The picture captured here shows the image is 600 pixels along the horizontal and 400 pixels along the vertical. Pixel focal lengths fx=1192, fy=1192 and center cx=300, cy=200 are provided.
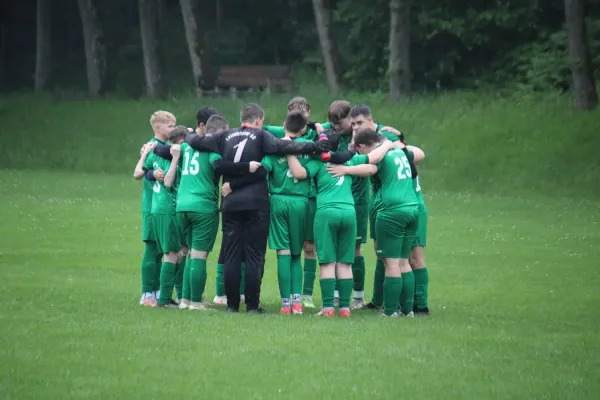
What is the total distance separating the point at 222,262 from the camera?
43.6 ft

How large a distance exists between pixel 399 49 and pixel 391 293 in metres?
26.6

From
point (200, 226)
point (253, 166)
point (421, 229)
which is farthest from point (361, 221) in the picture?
point (200, 226)

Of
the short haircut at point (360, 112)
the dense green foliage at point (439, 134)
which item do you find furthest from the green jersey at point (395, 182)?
the dense green foliage at point (439, 134)

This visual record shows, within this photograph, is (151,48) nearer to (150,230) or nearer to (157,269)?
(157,269)

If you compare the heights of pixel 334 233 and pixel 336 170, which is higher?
pixel 336 170

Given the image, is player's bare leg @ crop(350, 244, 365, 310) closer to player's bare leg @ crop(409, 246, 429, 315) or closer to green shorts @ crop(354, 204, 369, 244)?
green shorts @ crop(354, 204, 369, 244)

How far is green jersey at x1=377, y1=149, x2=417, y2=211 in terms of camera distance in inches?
480

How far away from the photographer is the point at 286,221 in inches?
488

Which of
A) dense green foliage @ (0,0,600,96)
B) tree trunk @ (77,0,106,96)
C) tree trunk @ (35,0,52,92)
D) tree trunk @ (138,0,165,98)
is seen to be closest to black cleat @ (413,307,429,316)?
dense green foliage @ (0,0,600,96)

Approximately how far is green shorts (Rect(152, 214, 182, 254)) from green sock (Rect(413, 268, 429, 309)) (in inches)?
101

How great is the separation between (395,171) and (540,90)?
1002 inches

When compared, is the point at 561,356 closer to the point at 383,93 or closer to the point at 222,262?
the point at 222,262

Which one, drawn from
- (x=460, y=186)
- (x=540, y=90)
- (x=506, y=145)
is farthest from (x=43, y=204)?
(x=540, y=90)

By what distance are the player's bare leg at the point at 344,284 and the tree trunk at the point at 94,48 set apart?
34.0m
